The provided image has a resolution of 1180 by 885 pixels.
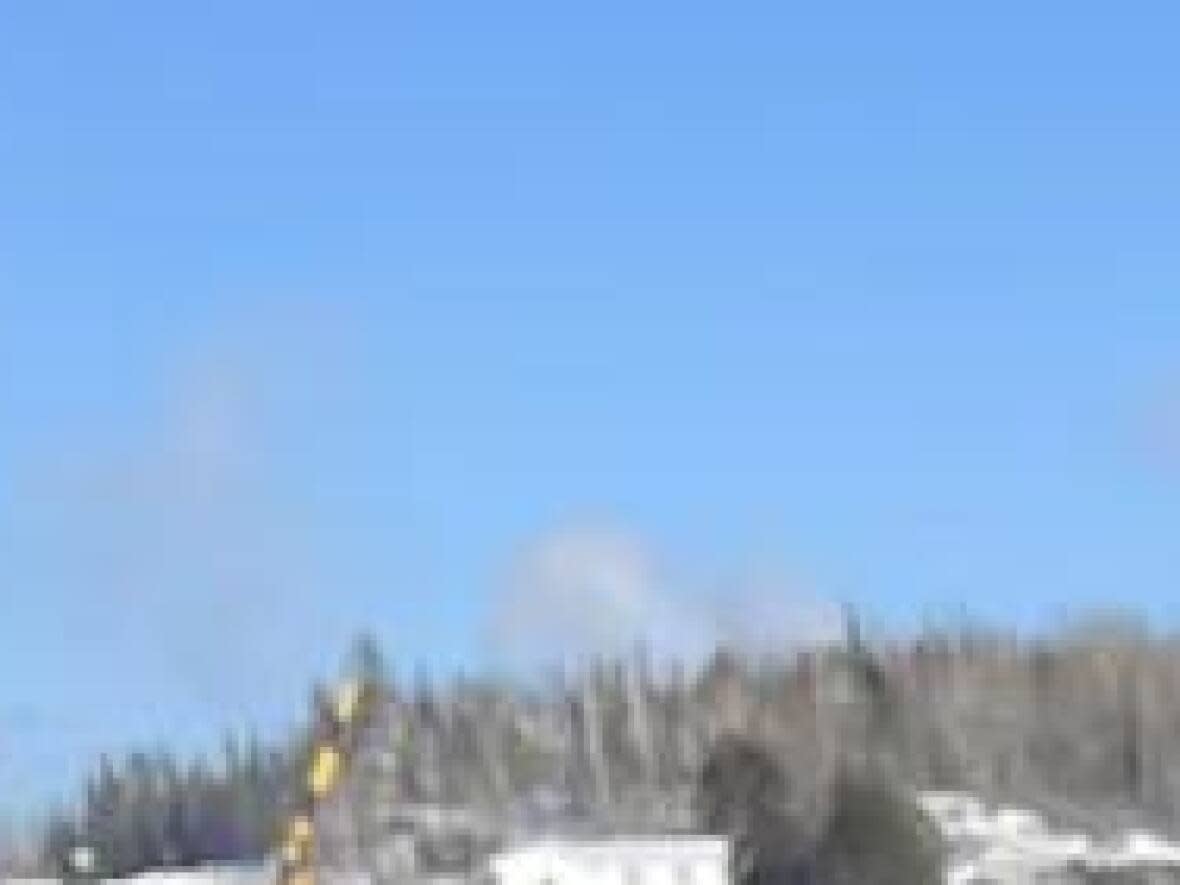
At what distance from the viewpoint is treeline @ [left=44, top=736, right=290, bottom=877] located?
3072 cm

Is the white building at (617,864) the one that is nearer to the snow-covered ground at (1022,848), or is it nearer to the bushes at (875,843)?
the bushes at (875,843)

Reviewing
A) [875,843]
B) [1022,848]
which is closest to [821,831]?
[875,843]

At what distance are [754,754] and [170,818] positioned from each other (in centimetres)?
833

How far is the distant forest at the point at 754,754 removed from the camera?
2630 cm

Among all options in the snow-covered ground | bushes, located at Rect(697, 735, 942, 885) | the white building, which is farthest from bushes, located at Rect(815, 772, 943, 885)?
the white building

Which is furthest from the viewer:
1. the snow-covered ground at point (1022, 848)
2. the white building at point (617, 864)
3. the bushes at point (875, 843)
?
the snow-covered ground at point (1022, 848)

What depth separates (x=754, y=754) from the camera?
2616 centimetres

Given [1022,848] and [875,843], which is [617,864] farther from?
[1022,848]

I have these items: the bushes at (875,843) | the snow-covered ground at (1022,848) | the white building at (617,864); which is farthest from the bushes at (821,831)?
the snow-covered ground at (1022,848)

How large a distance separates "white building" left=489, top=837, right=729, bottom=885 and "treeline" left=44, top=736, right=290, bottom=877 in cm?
404

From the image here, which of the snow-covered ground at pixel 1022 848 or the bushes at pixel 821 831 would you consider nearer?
the bushes at pixel 821 831

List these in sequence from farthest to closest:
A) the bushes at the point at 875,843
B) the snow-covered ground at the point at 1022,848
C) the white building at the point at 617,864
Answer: the snow-covered ground at the point at 1022,848 < the white building at the point at 617,864 < the bushes at the point at 875,843

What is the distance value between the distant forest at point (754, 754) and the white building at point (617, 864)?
9.7 inches

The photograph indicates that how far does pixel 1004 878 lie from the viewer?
25.5 m
